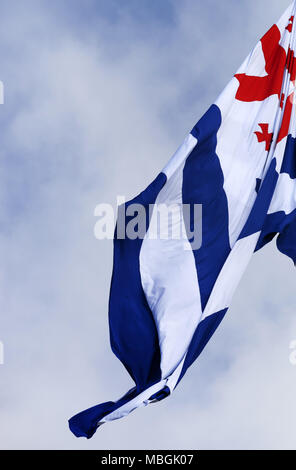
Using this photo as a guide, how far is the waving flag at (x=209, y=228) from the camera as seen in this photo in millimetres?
13422

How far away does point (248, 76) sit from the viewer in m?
15.1

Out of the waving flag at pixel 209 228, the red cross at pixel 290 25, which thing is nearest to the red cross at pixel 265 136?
the waving flag at pixel 209 228

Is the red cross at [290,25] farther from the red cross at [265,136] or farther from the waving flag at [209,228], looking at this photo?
the red cross at [265,136]

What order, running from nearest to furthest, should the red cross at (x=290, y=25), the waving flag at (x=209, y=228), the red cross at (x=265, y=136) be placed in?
the waving flag at (x=209, y=228), the red cross at (x=265, y=136), the red cross at (x=290, y=25)

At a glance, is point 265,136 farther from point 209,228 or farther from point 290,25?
point 290,25

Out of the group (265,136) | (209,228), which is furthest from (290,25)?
(209,228)

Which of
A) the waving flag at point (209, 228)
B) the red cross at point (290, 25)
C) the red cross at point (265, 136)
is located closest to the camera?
the waving flag at point (209, 228)

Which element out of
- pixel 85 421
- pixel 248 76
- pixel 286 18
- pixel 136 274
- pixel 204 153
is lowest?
pixel 85 421

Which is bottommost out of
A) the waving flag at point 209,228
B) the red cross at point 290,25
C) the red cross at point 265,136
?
the waving flag at point 209,228

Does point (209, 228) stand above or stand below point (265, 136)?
below

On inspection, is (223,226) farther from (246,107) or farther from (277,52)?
(277,52)

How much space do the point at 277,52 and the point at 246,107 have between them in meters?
1.37

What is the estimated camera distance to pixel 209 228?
14203mm

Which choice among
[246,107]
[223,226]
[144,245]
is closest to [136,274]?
[144,245]
